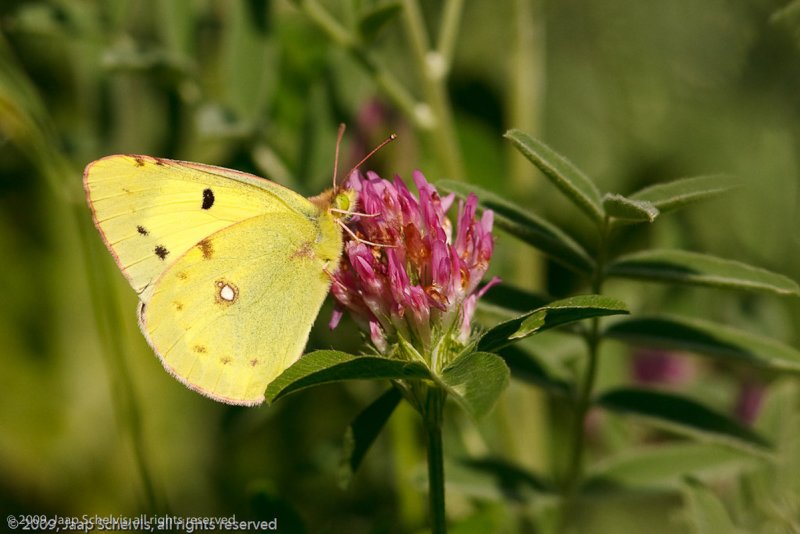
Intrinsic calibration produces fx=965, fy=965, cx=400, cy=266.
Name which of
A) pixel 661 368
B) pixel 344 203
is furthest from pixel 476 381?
pixel 661 368

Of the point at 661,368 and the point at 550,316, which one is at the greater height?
the point at 550,316

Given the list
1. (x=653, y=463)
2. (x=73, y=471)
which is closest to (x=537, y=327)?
(x=653, y=463)

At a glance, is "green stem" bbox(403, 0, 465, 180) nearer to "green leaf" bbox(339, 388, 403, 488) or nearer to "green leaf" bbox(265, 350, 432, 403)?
"green leaf" bbox(339, 388, 403, 488)

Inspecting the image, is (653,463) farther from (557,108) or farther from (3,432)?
(3,432)

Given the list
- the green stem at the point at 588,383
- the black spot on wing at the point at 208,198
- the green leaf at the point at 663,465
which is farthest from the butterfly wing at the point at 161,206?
the green leaf at the point at 663,465

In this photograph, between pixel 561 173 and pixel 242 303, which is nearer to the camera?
pixel 561 173

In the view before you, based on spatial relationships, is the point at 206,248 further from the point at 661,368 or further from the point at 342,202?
the point at 661,368
